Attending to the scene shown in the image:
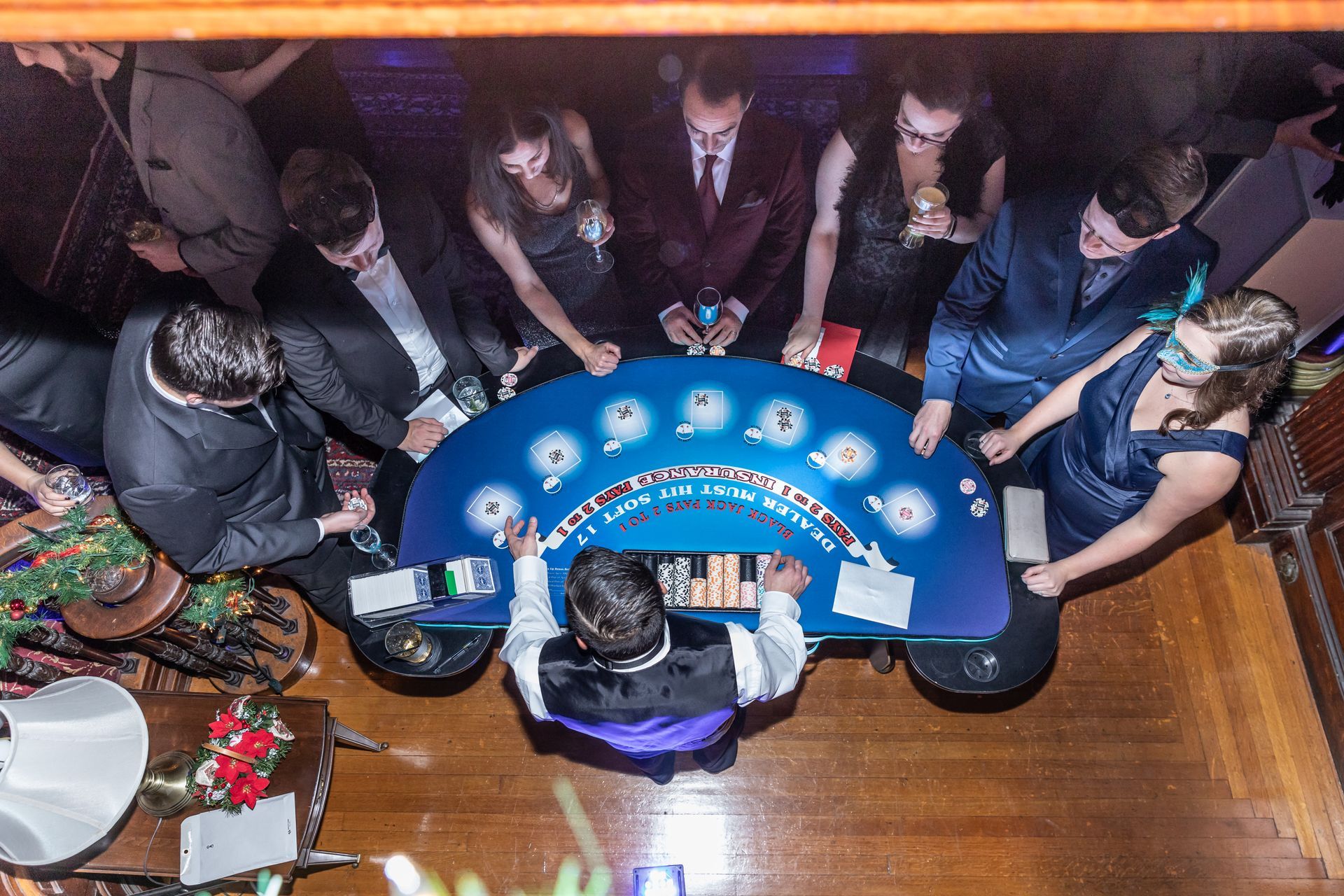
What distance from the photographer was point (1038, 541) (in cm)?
316

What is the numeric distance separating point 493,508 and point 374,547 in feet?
1.56

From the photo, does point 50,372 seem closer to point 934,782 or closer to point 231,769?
point 231,769

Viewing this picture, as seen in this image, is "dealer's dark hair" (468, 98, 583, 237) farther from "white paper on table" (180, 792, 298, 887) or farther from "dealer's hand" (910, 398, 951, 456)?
"white paper on table" (180, 792, 298, 887)

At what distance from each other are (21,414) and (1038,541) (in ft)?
13.4

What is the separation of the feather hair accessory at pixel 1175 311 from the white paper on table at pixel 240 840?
12.3 ft

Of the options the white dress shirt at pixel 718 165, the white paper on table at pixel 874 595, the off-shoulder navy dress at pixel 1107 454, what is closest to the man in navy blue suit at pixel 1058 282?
the off-shoulder navy dress at pixel 1107 454

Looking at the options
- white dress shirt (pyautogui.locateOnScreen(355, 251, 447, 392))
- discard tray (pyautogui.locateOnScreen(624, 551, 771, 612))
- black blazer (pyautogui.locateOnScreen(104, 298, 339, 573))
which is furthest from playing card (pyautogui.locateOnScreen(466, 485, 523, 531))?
white dress shirt (pyautogui.locateOnScreen(355, 251, 447, 392))

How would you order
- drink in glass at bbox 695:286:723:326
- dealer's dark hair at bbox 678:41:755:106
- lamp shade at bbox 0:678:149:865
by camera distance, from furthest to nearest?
drink in glass at bbox 695:286:723:326
dealer's dark hair at bbox 678:41:755:106
lamp shade at bbox 0:678:149:865

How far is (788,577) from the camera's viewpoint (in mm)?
2893

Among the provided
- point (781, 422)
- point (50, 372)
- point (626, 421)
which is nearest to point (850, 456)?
point (781, 422)

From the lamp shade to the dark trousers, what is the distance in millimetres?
1797

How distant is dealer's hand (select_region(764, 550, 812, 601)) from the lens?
2873mm

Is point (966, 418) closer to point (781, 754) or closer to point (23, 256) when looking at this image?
point (781, 754)

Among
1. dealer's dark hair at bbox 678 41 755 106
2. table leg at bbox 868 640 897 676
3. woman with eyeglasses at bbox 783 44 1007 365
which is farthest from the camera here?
table leg at bbox 868 640 897 676
